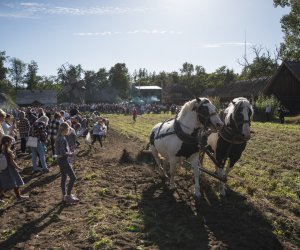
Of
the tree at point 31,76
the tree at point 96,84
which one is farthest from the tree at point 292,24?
the tree at point 31,76

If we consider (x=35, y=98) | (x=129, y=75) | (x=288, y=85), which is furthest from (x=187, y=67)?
(x=288, y=85)

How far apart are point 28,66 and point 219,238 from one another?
121 metres

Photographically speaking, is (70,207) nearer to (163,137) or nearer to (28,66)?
(163,137)

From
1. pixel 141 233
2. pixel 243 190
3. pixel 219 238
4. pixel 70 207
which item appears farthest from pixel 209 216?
pixel 70 207

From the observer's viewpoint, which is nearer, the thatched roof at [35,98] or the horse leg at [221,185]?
the horse leg at [221,185]

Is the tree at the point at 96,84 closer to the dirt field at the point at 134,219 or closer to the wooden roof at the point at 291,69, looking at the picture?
the wooden roof at the point at 291,69

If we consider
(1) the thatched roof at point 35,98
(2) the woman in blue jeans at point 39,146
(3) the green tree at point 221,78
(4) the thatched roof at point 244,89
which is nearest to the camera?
(2) the woman in blue jeans at point 39,146

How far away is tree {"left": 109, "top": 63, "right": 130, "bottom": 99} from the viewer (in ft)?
325

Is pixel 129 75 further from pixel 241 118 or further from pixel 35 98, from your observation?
pixel 241 118

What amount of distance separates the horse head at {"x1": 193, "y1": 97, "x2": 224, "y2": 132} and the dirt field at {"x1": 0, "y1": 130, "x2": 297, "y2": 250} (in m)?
1.75

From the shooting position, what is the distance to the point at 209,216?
7219mm

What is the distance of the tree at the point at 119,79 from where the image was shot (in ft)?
325

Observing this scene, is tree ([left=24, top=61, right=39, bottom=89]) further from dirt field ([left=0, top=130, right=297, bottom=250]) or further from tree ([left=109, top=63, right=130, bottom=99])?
dirt field ([left=0, top=130, right=297, bottom=250])

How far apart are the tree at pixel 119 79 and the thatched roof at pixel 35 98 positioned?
902 inches
